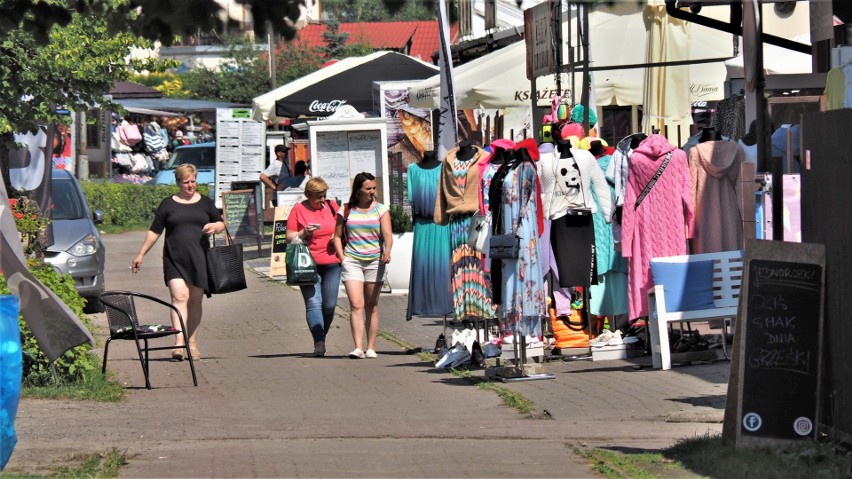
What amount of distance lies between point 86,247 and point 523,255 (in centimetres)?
807

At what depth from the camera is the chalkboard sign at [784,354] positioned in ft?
22.9

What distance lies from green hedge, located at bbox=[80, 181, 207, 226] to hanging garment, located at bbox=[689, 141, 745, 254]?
2104 cm

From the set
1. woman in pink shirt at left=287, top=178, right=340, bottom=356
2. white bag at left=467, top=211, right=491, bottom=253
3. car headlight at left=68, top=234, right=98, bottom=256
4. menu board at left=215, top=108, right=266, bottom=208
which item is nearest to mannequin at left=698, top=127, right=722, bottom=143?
white bag at left=467, top=211, right=491, bottom=253

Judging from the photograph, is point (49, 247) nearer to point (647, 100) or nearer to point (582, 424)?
point (647, 100)

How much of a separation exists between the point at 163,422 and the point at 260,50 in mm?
52397

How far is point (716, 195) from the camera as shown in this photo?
11.2 m

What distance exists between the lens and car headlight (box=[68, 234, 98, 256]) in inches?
656

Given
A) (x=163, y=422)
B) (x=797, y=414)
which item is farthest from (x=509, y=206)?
(x=797, y=414)

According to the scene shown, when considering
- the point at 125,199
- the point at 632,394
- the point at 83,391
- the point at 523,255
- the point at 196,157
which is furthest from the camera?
the point at 196,157

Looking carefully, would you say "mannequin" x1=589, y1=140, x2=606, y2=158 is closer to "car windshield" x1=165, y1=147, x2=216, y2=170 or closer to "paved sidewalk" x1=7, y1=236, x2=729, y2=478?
"paved sidewalk" x1=7, y1=236, x2=729, y2=478

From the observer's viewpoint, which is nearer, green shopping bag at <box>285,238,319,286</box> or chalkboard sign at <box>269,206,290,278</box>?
green shopping bag at <box>285,238,319,286</box>

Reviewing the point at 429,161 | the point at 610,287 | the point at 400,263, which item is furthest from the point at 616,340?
the point at 400,263

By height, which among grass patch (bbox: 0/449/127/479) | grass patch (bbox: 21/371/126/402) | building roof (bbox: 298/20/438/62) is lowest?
grass patch (bbox: 0/449/127/479)

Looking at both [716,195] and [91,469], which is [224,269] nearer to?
[716,195]
